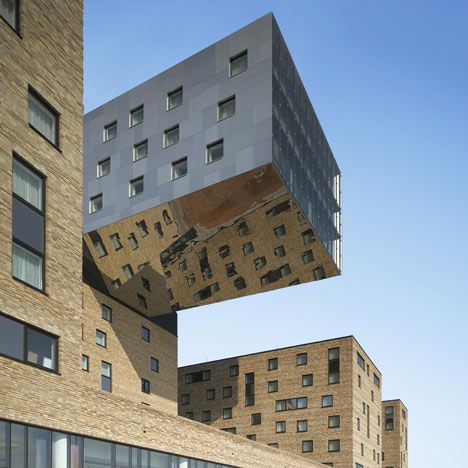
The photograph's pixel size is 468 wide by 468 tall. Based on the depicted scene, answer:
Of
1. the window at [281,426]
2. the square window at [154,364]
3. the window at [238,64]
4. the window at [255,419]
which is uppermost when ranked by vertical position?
the window at [238,64]

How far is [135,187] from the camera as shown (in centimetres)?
3403

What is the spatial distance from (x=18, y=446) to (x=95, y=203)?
19.3 m

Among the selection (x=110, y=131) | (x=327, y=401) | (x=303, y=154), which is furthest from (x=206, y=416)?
(x=303, y=154)

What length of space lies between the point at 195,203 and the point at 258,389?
30862 mm

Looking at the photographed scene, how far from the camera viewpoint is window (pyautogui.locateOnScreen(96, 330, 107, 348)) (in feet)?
117

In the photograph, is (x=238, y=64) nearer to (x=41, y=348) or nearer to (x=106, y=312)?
(x=106, y=312)

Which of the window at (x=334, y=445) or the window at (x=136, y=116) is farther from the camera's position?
the window at (x=334, y=445)

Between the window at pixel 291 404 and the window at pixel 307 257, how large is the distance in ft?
73.2

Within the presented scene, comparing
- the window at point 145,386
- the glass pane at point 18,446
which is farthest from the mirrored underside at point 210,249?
the glass pane at point 18,446

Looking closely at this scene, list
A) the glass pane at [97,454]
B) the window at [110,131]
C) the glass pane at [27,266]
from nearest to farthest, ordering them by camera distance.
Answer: the glass pane at [27,266] → the glass pane at [97,454] → the window at [110,131]

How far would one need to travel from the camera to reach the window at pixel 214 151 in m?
31.1

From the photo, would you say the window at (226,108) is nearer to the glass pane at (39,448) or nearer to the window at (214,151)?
the window at (214,151)

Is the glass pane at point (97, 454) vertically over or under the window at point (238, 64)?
under

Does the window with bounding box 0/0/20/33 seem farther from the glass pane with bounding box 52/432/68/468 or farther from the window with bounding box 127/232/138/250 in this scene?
the window with bounding box 127/232/138/250
